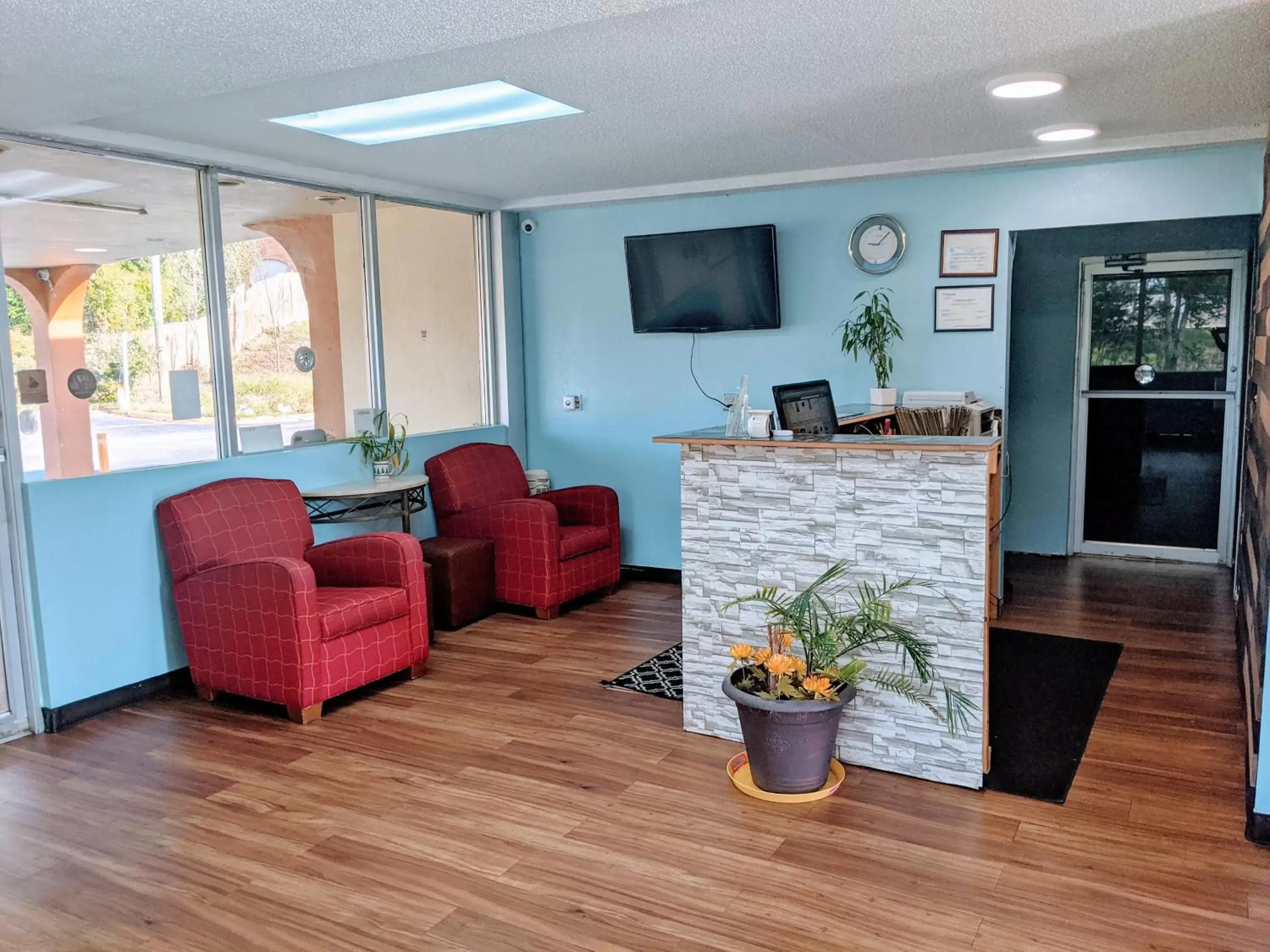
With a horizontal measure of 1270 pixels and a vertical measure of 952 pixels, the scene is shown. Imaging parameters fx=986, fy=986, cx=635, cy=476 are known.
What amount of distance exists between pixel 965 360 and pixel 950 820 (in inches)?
114

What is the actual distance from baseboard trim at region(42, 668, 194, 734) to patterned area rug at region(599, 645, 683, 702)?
1884 mm

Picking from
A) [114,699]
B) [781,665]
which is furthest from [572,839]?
[114,699]

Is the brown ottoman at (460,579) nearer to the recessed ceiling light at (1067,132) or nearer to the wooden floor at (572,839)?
the wooden floor at (572,839)

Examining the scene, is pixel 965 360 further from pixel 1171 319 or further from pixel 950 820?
pixel 950 820

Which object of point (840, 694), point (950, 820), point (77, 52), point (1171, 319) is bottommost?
point (950, 820)

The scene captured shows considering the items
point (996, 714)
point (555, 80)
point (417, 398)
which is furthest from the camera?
point (417, 398)

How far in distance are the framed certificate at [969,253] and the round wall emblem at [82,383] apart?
4.09 meters

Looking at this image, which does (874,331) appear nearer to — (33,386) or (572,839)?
(572,839)

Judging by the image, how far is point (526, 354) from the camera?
257 inches

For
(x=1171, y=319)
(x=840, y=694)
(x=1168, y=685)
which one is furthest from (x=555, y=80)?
(x=1171, y=319)

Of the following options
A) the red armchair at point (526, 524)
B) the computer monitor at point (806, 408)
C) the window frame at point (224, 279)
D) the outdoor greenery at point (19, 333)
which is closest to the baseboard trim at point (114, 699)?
the window frame at point (224, 279)

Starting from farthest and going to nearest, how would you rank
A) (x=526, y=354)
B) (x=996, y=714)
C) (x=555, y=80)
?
(x=526, y=354) → (x=996, y=714) → (x=555, y=80)

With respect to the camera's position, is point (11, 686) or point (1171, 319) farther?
point (1171, 319)

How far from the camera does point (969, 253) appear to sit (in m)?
5.14
